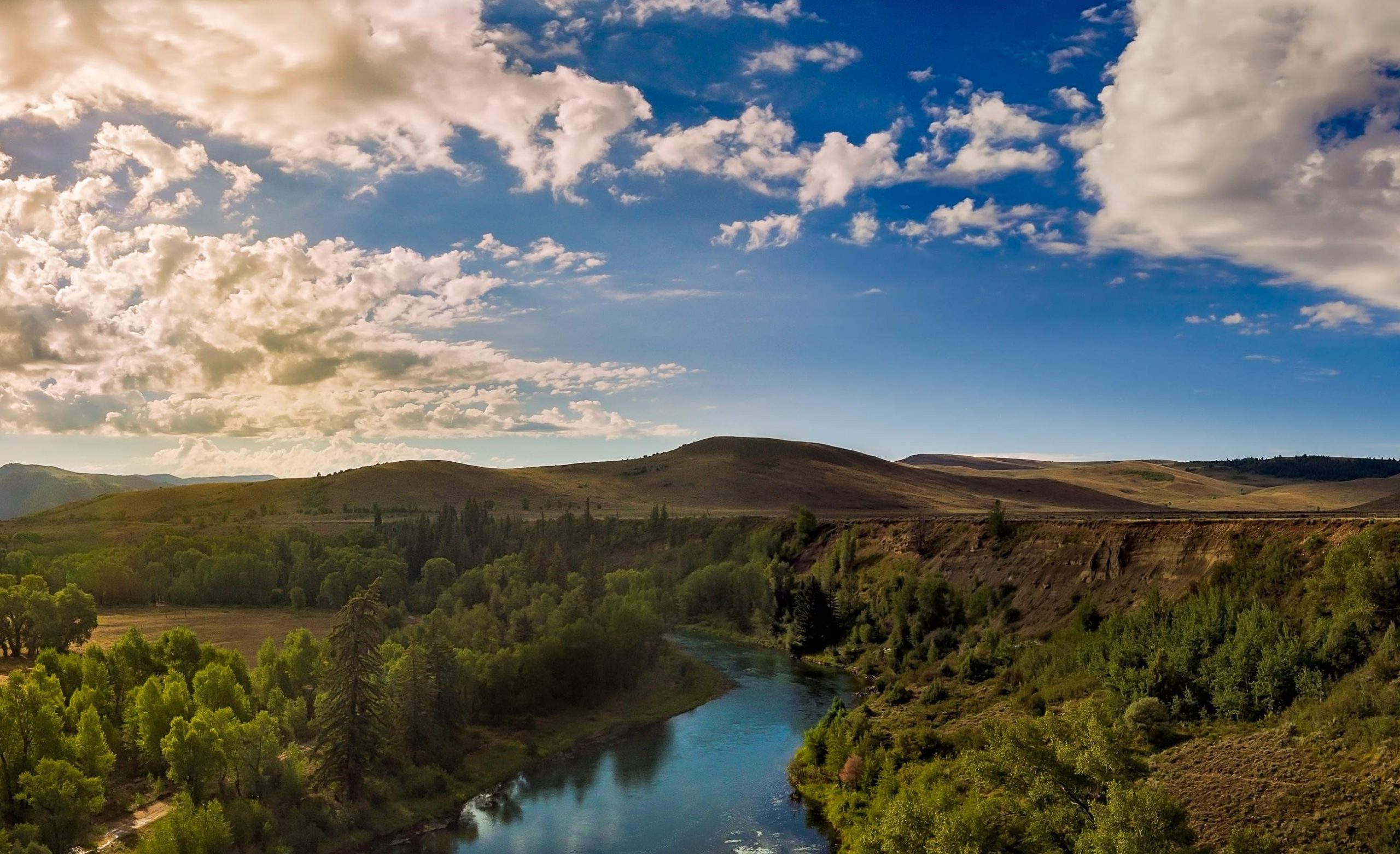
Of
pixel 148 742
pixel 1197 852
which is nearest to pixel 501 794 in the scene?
pixel 148 742

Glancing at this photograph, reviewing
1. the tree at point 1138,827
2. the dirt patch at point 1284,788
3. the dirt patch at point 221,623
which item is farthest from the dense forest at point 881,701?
the dirt patch at point 221,623

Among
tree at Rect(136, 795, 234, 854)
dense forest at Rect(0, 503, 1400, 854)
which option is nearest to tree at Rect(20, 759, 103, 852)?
dense forest at Rect(0, 503, 1400, 854)

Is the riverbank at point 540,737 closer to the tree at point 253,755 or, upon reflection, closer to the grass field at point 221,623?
the tree at point 253,755

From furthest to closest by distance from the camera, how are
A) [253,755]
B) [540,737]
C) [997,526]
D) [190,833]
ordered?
[997,526] < [540,737] < [253,755] < [190,833]

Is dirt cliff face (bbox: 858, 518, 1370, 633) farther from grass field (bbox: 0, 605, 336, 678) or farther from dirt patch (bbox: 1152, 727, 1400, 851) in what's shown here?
grass field (bbox: 0, 605, 336, 678)

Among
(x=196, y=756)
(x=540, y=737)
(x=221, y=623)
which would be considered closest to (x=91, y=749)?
(x=196, y=756)

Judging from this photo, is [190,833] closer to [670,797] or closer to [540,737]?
[670,797]

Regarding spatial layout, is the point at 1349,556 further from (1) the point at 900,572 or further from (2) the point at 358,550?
(2) the point at 358,550
